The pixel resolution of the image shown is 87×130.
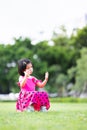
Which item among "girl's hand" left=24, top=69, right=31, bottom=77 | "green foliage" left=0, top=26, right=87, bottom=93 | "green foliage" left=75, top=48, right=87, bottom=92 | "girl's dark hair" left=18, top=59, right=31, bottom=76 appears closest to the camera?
"girl's hand" left=24, top=69, right=31, bottom=77

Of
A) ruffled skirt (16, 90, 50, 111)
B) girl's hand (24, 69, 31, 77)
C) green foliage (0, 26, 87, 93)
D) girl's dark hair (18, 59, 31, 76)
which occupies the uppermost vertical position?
green foliage (0, 26, 87, 93)

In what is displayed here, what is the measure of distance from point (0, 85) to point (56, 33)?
9.80 m

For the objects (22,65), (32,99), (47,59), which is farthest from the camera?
(47,59)

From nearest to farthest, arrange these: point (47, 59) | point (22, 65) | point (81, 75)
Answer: point (22, 65), point (81, 75), point (47, 59)

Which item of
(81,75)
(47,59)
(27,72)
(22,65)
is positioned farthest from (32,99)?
(47,59)

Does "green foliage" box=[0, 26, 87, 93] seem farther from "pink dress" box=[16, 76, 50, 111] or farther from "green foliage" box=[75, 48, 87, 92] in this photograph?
"pink dress" box=[16, 76, 50, 111]

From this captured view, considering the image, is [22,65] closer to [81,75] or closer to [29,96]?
[29,96]

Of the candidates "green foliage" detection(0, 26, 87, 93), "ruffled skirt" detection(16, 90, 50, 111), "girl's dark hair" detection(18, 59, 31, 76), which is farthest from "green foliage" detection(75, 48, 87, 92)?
"ruffled skirt" detection(16, 90, 50, 111)

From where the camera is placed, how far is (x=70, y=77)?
53.3 meters

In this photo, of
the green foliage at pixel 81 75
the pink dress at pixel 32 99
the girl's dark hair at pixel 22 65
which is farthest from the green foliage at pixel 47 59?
the pink dress at pixel 32 99

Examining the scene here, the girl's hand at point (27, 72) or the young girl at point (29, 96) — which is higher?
the girl's hand at point (27, 72)

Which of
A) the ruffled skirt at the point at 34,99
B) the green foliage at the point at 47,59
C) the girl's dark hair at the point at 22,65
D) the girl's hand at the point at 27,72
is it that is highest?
the green foliage at the point at 47,59

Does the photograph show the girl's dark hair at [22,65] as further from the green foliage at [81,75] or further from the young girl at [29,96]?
the green foliage at [81,75]

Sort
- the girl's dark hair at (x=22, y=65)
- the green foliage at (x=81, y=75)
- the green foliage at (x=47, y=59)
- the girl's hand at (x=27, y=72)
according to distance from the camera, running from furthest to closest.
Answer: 1. the green foliage at (x=47, y=59)
2. the green foliage at (x=81, y=75)
3. the girl's dark hair at (x=22, y=65)
4. the girl's hand at (x=27, y=72)
